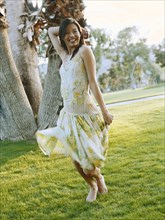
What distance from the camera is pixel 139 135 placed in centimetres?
586

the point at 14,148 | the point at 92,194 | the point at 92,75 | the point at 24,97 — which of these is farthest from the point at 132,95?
the point at 92,75

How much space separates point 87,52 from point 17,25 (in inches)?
143

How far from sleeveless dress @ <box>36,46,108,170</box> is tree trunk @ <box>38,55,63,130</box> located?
2239 millimetres

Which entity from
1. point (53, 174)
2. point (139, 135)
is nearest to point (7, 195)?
point (53, 174)

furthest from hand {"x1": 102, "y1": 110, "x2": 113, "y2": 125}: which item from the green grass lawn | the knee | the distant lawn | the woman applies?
the distant lawn

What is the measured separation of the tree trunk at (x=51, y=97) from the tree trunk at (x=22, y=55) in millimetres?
811

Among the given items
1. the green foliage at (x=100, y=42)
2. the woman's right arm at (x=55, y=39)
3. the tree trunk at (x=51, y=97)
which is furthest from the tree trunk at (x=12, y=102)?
the green foliage at (x=100, y=42)

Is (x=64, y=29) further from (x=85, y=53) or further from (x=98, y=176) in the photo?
(x=98, y=176)

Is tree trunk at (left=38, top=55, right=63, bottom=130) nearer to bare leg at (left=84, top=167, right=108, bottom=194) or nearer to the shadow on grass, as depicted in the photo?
the shadow on grass

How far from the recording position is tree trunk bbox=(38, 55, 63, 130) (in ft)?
16.9

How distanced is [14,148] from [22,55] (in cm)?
186

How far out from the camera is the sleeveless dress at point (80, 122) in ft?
9.03

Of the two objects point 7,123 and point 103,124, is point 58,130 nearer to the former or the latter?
point 103,124

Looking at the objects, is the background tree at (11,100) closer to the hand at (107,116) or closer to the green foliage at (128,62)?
the hand at (107,116)
